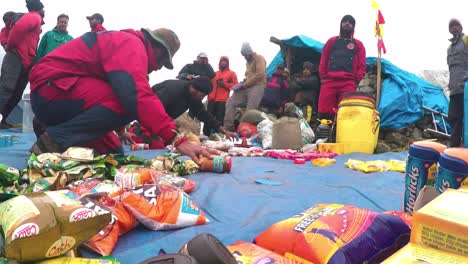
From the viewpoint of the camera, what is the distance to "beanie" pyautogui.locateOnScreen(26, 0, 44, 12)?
429 centimetres

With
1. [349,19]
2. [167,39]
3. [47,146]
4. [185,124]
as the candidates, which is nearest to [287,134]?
[185,124]

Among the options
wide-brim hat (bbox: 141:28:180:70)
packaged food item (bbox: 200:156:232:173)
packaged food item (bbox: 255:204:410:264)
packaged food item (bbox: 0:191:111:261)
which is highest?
wide-brim hat (bbox: 141:28:180:70)

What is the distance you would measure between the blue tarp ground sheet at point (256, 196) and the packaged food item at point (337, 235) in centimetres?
25

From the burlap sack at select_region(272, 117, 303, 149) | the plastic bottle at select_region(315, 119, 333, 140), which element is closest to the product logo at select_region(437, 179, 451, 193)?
the burlap sack at select_region(272, 117, 303, 149)

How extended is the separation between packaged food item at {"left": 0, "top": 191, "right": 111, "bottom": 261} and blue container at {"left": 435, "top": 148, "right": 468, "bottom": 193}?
2.58 feet

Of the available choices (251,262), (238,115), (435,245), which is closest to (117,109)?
(251,262)

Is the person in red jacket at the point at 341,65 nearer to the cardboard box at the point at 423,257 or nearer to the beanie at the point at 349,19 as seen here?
the beanie at the point at 349,19

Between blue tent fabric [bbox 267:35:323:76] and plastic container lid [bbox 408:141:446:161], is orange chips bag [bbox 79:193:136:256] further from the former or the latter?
blue tent fabric [bbox 267:35:323:76]

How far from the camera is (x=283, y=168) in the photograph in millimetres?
2811

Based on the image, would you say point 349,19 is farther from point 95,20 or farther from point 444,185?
point 444,185

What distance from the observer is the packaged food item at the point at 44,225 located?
0.81 m

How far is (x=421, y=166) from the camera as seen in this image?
1195mm

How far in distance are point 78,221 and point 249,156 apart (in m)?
2.67

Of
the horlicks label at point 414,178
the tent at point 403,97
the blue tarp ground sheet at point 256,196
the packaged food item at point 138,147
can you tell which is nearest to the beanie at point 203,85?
the blue tarp ground sheet at point 256,196
